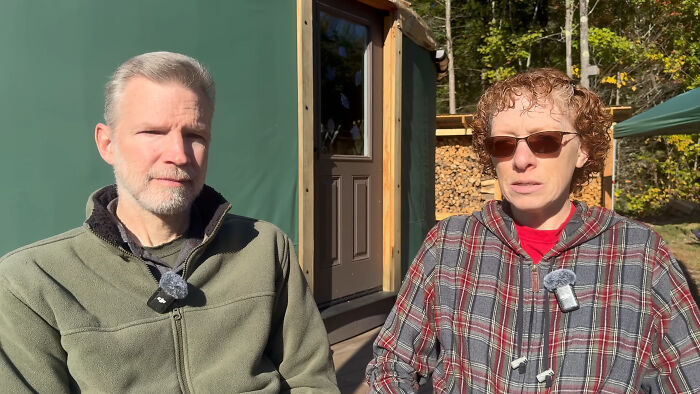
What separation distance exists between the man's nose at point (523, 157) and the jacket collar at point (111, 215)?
84cm

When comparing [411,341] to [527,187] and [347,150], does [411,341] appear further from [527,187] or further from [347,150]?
[347,150]

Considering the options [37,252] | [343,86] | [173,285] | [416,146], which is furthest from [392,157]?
[37,252]

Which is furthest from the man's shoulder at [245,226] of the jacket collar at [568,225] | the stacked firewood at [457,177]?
the stacked firewood at [457,177]

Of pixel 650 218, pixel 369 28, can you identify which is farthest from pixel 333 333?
pixel 650 218

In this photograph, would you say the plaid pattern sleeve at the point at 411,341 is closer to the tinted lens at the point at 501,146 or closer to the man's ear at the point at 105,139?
the tinted lens at the point at 501,146

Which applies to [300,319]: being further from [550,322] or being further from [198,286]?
[550,322]

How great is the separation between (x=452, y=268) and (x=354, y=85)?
3.46 metres

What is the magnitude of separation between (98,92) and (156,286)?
75.8 inches

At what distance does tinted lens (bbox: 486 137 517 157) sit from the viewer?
1718 millimetres

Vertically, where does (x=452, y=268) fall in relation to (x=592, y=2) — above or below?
below

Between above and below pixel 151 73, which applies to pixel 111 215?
below

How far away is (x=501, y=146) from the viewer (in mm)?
1738

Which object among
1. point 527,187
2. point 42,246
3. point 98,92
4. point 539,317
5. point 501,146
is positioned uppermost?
point 98,92

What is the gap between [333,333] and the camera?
4652 millimetres
